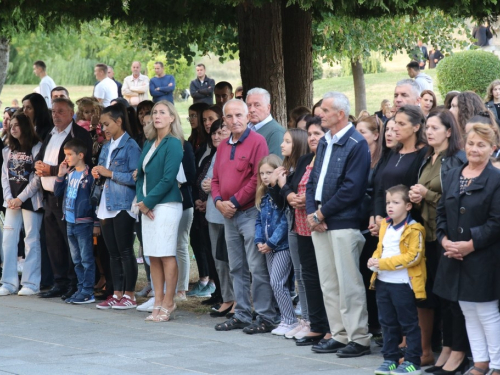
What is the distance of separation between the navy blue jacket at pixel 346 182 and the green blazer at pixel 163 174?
1.94 meters

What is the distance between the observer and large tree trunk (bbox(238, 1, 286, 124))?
35.7 feet

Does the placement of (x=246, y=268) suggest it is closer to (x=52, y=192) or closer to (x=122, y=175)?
(x=122, y=175)

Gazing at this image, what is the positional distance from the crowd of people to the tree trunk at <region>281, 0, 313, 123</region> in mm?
1138

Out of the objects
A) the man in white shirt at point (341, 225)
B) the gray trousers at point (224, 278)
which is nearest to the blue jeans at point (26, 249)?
the gray trousers at point (224, 278)

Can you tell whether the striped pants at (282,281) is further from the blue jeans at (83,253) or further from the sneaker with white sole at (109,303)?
the blue jeans at (83,253)

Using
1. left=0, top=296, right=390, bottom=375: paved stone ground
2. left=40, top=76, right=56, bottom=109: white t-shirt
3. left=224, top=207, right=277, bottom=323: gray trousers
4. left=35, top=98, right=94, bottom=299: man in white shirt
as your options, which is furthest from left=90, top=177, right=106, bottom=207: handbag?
left=40, top=76, right=56, bottom=109: white t-shirt

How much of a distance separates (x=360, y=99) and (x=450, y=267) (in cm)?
1803

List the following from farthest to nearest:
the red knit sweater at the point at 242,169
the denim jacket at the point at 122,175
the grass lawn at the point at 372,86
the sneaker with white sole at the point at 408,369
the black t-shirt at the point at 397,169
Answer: the grass lawn at the point at 372,86 < the denim jacket at the point at 122,175 < the red knit sweater at the point at 242,169 < the black t-shirt at the point at 397,169 < the sneaker with white sole at the point at 408,369

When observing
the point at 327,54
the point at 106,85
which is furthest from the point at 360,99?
the point at 106,85

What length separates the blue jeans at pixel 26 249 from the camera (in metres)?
10.8

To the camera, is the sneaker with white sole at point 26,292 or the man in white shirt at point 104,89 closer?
the sneaker with white sole at point 26,292

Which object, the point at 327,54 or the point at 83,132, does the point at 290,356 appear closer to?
the point at 83,132

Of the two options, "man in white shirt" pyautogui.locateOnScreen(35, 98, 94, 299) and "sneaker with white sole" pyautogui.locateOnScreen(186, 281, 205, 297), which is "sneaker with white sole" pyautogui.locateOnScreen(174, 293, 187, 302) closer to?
"sneaker with white sole" pyautogui.locateOnScreen(186, 281, 205, 297)

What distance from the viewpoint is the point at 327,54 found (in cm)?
1839
